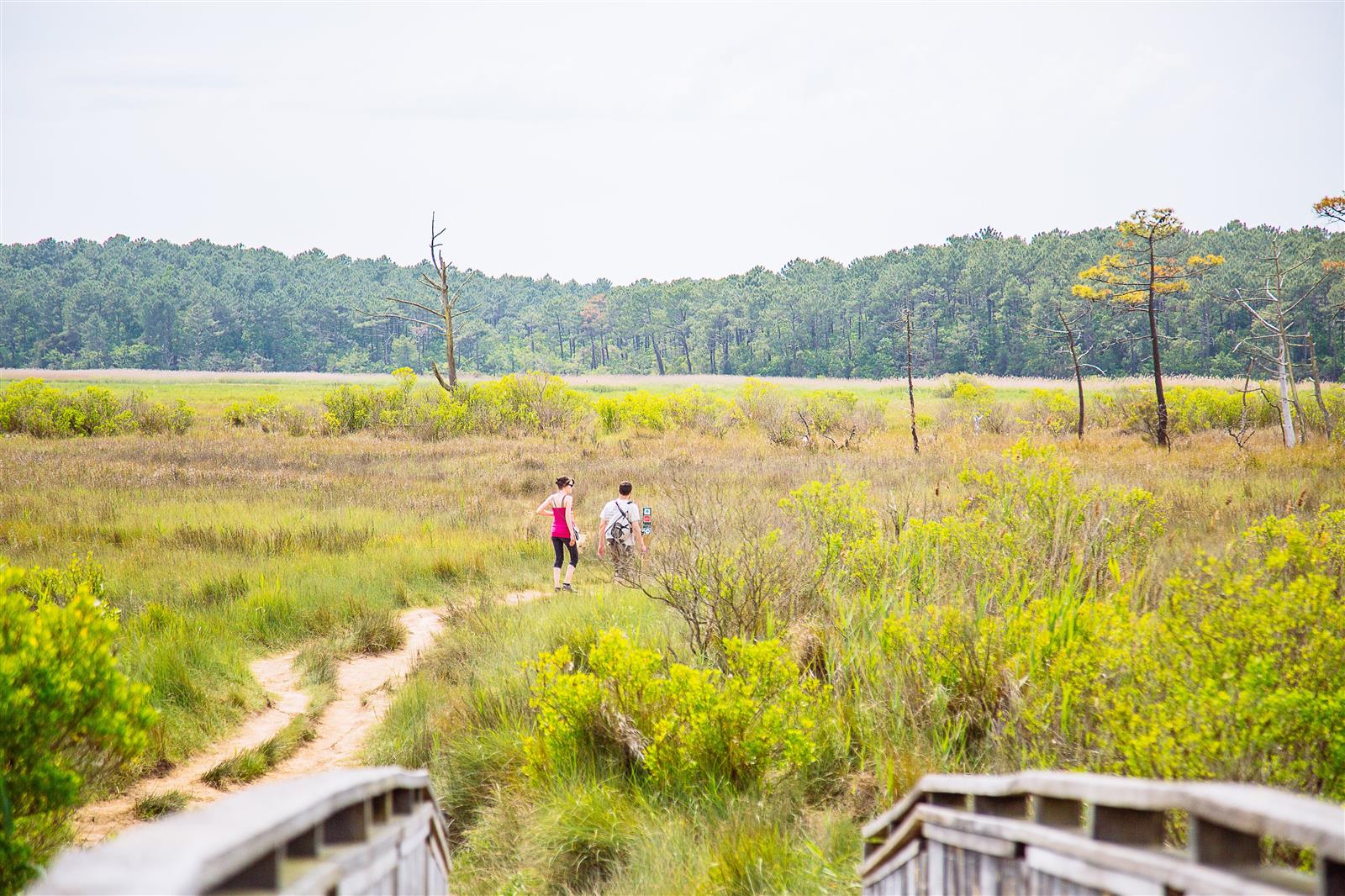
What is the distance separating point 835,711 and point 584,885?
177 cm

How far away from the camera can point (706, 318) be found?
100062mm

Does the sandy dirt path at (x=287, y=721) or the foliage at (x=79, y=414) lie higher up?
the foliage at (x=79, y=414)

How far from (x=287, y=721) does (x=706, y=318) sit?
95.1 m

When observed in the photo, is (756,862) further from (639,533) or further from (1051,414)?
(1051,414)

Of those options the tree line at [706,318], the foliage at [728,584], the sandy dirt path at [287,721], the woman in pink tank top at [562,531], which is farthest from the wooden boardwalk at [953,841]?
the tree line at [706,318]

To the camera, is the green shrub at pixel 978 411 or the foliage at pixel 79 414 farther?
the green shrub at pixel 978 411

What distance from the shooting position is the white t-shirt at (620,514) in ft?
35.4

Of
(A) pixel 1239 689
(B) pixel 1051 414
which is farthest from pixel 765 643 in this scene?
(B) pixel 1051 414

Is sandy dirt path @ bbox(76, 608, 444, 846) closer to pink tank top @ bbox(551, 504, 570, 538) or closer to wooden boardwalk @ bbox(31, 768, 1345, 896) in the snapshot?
pink tank top @ bbox(551, 504, 570, 538)

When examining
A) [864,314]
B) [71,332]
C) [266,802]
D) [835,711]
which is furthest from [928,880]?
[71,332]

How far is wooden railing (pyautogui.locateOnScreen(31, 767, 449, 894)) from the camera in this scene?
104cm

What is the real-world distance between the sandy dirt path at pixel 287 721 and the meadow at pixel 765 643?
211mm

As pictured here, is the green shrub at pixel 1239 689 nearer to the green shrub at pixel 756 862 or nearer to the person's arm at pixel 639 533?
the green shrub at pixel 756 862

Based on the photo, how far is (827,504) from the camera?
789 cm
